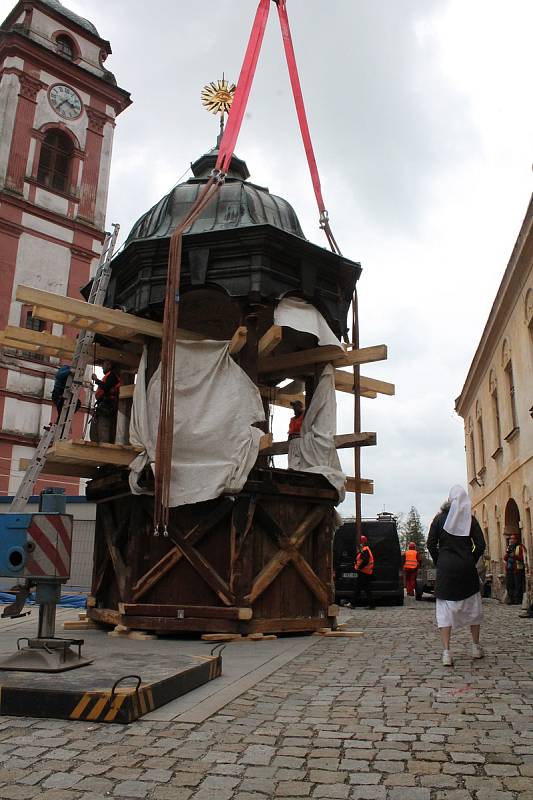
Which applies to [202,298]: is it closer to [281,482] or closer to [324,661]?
[281,482]

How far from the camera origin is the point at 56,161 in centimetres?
3181

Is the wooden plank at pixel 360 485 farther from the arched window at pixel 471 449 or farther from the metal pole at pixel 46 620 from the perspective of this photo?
the arched window at pixel 471 449

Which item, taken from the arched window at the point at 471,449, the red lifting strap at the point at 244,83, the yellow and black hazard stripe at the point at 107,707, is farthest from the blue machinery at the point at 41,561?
the arched window at the point at 471,449

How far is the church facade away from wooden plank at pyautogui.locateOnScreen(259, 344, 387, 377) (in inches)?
300

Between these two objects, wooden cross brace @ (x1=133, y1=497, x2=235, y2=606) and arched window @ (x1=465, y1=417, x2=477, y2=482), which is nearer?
wooden cross brace @ (x1=133, y1=497, x2=235, y2=606)

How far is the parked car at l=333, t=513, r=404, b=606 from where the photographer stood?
18391 millimetres

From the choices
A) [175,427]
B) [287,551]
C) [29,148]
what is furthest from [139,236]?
[29,148]

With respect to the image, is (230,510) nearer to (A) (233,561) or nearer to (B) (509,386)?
(A) (233,561)

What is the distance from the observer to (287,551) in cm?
990

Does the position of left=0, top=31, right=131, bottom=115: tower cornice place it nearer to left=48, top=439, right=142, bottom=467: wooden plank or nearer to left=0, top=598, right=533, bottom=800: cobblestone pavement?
left=48, top=439, right=142, bottom=467: wooden plank

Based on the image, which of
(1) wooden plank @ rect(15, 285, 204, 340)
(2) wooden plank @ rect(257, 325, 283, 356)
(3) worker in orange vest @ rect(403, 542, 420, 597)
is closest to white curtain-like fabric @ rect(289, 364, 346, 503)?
(2) wooden plank @ rect(257, 325, 283, 356)

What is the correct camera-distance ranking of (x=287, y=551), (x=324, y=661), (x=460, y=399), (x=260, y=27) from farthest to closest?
1. (x=460, y=399)
2. (x=260, y=27)
3. (x=287, y=551)
4. (x=324, y=661)

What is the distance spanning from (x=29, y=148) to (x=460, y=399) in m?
21.6

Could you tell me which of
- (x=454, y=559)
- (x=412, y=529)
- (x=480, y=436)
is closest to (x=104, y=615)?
(x=454, y=559)
